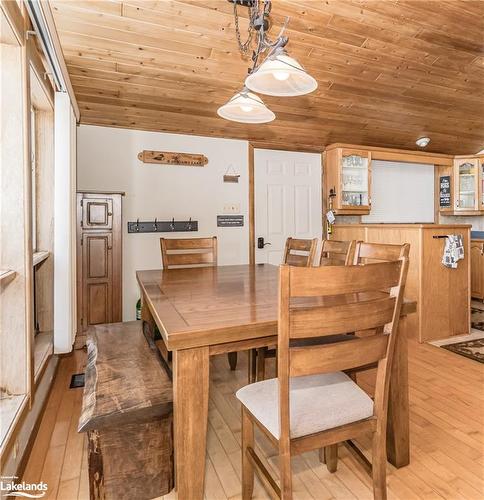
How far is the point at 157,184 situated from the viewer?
3.78m

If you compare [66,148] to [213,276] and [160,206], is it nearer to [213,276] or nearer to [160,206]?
[160,206]

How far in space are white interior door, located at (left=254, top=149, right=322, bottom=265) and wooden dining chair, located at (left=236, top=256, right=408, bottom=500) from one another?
2988 millimetres

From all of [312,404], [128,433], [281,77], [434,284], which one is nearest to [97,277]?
[128,433]

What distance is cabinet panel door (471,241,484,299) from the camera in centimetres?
479

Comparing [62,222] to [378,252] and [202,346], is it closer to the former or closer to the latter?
[202,346]

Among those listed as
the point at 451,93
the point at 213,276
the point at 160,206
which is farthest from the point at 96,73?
the point at 451,93

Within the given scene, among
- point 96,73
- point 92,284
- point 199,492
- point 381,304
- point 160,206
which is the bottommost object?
point 199,492

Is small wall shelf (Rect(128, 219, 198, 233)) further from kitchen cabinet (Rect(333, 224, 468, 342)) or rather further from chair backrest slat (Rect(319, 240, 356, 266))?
kitchen cabinet (Rect(333, 224, 468, 342))

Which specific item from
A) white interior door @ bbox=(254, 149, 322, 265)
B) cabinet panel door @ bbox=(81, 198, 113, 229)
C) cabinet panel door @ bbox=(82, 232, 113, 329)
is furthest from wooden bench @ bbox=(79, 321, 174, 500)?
white interior door @ bbox=(254, 149, 322, 265)

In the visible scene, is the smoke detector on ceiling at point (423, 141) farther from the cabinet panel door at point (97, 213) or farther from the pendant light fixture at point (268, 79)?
the cabinet panel door at point (97, 213)

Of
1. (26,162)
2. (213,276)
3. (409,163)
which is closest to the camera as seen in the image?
(26,162)

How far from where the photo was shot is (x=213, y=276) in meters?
2.37

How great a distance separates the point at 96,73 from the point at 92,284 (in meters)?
1.82

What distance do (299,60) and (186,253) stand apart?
196cm
